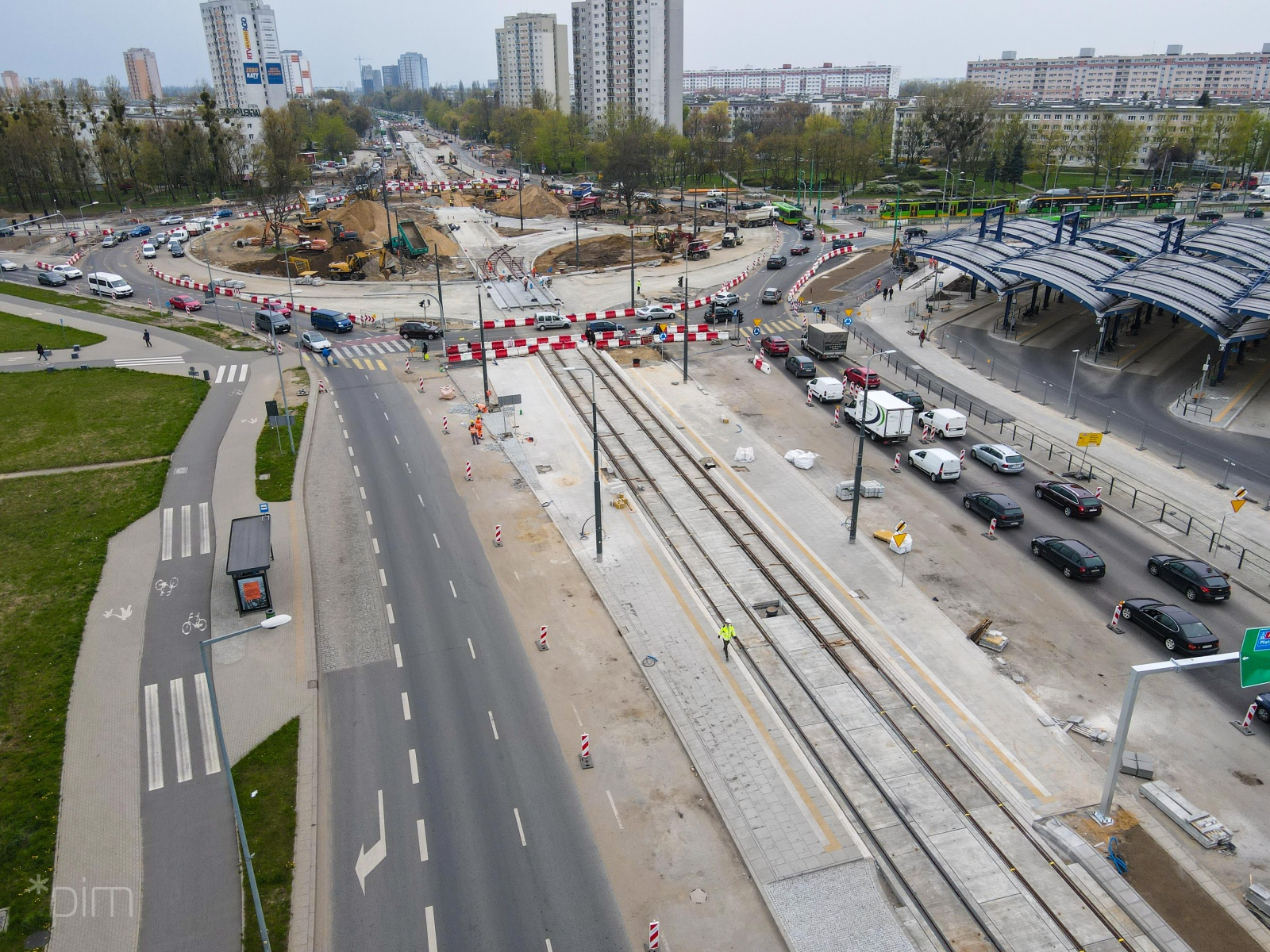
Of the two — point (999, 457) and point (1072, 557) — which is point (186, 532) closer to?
point (1072, 557)

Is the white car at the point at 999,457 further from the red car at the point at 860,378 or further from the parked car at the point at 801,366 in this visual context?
the parked car at the point at 801,366

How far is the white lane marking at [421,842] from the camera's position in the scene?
62.2ft

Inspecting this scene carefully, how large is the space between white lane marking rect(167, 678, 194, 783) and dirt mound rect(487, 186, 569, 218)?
344ft

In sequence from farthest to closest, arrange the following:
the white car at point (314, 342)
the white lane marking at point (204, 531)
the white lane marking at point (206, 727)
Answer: the white car at point (314, 342), the white lane marking at point (204, 531), the white lane marking at point (206, 727)

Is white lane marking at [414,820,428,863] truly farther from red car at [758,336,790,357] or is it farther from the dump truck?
the dump truck

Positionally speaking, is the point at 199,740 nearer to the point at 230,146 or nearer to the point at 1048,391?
the point at 1048,391

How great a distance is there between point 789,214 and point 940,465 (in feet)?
282

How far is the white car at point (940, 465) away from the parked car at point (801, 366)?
14.0 meters

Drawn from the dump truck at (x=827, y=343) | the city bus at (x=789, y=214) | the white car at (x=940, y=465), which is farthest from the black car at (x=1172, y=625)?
the city bus at (x=789, y=214)

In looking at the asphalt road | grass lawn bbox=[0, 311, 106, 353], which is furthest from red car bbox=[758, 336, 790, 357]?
grass lawn bbox=[0, 311, 106, 353]

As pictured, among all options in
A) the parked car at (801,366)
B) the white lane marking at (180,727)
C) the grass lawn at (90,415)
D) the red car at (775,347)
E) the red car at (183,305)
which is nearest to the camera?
the white lane marking at (180,727)

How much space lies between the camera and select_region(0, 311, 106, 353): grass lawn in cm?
5929

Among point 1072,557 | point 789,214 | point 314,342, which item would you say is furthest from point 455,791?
point 789,214

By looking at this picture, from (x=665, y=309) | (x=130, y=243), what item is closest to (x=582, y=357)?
(x=665, y=309)
